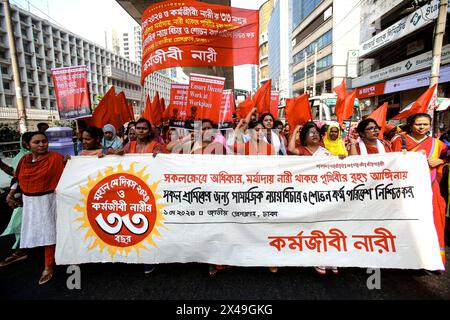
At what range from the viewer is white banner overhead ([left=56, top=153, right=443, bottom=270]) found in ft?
7.88

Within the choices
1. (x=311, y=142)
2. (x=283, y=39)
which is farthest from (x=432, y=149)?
(x=283, y=39)

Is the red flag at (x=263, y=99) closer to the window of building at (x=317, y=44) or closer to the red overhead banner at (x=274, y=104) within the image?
the red overhead banner at (x=274, y=104)

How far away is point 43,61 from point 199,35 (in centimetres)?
6013

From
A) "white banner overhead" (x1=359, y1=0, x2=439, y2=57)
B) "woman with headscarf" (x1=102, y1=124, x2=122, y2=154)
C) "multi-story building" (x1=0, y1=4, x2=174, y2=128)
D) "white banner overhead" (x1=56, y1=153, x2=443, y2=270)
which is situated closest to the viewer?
"white banner overhead" (x1=56, y1=153, x2=443, y2=270)

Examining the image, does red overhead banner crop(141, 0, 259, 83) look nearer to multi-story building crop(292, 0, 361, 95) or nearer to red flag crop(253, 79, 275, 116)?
red flag crop(253, 79, 275, 116)

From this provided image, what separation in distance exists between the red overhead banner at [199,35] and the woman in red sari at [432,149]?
7.34 ft

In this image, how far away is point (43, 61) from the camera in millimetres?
49688

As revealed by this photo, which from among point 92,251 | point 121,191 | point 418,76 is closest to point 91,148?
point 121,191

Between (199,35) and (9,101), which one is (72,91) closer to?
(199,35)

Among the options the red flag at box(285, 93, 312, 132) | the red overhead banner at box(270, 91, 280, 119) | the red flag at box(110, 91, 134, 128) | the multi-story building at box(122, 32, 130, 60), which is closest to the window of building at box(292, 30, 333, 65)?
the red overhead banner at box(270, 91, 280, 119)
